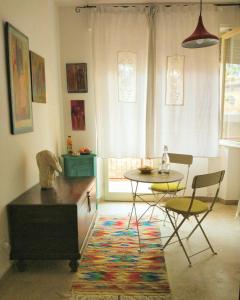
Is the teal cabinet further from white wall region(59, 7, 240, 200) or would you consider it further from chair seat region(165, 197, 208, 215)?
chair seat region(165, 197, 208, 215)

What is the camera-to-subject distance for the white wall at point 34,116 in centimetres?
215

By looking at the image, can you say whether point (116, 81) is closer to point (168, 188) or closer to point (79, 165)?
point (79, 165)

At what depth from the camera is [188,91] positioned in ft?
12.0

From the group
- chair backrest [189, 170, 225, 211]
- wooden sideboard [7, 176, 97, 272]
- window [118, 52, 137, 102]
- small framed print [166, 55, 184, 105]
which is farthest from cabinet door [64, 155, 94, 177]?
chair backrest [189, 170, 225, 211]

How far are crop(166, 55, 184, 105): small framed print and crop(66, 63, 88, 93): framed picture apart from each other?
46.7 inches

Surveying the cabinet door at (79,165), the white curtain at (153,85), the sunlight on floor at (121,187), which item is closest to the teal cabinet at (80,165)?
the cabinet door at (79,165)

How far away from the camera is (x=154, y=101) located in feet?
12.1

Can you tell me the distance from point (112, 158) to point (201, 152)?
1305mm

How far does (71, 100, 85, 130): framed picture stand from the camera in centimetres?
382

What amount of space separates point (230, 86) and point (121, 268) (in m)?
2.89

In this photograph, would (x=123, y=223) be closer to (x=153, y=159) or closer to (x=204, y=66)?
(x=153, y=159)

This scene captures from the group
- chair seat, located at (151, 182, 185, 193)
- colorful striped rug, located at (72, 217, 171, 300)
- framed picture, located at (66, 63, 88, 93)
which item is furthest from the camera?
framed picture, located at (66, 63, 88, 93)

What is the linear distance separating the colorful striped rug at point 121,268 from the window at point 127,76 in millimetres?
1799

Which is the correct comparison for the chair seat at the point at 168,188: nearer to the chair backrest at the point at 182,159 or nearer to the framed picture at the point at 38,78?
the chair backrest at the point at 182,159
